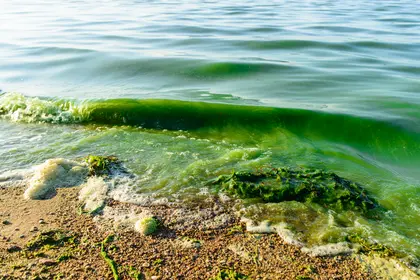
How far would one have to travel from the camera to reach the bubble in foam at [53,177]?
11.8 ft

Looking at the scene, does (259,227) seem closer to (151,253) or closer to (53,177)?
(151,253)

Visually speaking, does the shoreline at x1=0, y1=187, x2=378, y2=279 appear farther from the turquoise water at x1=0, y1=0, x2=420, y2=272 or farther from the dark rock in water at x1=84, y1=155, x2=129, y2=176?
the dark rock in water at x1=84, y1=155, x2=129, y2=176

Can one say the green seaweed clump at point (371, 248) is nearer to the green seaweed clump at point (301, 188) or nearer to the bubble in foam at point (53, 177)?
the green seaweed clump at point (301, 188)

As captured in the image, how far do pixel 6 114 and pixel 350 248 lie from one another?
5856 millimetres

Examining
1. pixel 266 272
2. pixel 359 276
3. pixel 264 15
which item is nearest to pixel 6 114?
pixel 266 272

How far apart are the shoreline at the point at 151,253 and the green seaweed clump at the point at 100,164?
784 millimetres

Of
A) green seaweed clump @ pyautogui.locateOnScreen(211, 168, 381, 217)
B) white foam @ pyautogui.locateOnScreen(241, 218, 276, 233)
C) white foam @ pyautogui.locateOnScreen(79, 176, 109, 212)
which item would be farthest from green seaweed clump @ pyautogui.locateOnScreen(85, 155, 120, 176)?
white foam @ pyautogui.locateOnScreen(241, 218, 276, 233)

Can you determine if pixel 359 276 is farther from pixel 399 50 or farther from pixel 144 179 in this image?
pixel 399 50

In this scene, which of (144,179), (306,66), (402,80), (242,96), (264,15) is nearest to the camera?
(144,179)

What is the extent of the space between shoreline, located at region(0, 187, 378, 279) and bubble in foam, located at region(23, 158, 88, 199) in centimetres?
35

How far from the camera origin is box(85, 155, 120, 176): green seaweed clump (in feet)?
13.1

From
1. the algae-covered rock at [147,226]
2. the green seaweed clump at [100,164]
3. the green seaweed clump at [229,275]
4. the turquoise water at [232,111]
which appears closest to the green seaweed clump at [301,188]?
the turquoise water at [232,111]

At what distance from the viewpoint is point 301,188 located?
3719mm

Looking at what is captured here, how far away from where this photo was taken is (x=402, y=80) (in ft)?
25.8
